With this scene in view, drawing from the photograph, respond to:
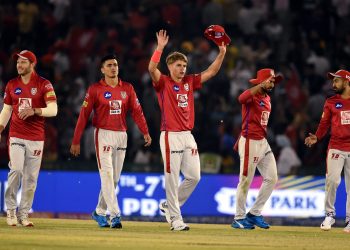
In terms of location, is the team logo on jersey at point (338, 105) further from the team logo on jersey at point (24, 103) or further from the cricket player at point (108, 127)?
the team logo on jersey at point (24, 103)

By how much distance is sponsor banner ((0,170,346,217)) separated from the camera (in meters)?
22.5

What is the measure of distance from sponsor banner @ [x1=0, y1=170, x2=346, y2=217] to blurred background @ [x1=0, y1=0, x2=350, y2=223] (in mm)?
890

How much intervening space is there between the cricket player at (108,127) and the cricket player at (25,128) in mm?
560

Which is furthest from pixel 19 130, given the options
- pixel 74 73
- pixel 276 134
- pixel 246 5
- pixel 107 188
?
pixel 246 5

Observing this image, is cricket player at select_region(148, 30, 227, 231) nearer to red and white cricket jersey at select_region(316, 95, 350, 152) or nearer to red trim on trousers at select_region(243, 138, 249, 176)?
red trim on trousers at select_region(243, 138, 249, 176)

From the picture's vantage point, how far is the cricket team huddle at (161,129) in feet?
56.2

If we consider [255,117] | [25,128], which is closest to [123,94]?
[25,128]

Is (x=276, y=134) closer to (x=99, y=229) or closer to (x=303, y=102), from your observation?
(x=303, y=102)

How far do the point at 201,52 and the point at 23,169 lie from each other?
10.3m

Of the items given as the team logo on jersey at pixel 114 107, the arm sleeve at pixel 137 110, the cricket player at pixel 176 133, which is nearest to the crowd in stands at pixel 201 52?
the arm sleeve at pixel 137 110

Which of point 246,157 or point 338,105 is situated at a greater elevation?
point 338,105

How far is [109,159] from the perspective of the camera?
1752 centimetres

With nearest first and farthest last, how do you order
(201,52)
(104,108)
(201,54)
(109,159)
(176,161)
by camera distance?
1. (176,161)
2. (109,159)
3. (104,108)
4. (201,54)
5. (201,52)

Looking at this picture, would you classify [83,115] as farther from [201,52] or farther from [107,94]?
[201,52]
